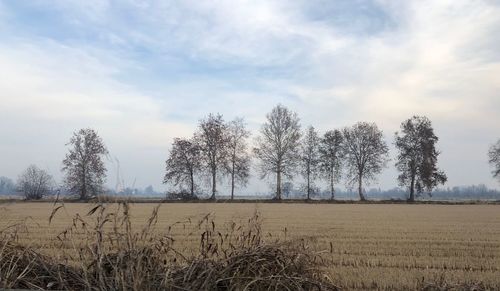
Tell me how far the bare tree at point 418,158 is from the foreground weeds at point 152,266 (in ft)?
253

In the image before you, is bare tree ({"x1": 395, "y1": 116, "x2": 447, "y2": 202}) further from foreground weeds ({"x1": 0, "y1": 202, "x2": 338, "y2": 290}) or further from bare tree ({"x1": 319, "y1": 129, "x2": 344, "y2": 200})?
foreground weeds ({"x1": 0, "y1": 202, "x2": 338, "y2": 290})

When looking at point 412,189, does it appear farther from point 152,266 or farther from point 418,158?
point 152,266

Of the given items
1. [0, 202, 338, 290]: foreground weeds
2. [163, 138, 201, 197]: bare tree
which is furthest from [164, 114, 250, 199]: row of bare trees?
[0, 202, 338, 290]: foreground weeds

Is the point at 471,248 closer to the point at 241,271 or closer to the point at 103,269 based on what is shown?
the point at 241,271

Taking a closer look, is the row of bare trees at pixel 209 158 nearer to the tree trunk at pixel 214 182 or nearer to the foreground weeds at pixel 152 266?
the tree trunk at pixel 214 182

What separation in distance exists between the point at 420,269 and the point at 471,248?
5277 millimetres

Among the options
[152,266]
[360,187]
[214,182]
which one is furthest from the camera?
[360,187]

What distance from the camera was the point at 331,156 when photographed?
86062 millimetres

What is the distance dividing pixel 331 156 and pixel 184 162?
84.5 ft

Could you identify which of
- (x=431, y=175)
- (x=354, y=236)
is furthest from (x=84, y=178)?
(x=354, y=236)

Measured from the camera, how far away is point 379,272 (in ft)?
33.7

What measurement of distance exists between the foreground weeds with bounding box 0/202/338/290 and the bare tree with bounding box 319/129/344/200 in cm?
8015

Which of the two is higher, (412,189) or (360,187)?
(360,187)

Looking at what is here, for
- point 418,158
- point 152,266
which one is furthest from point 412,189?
point 152,266
